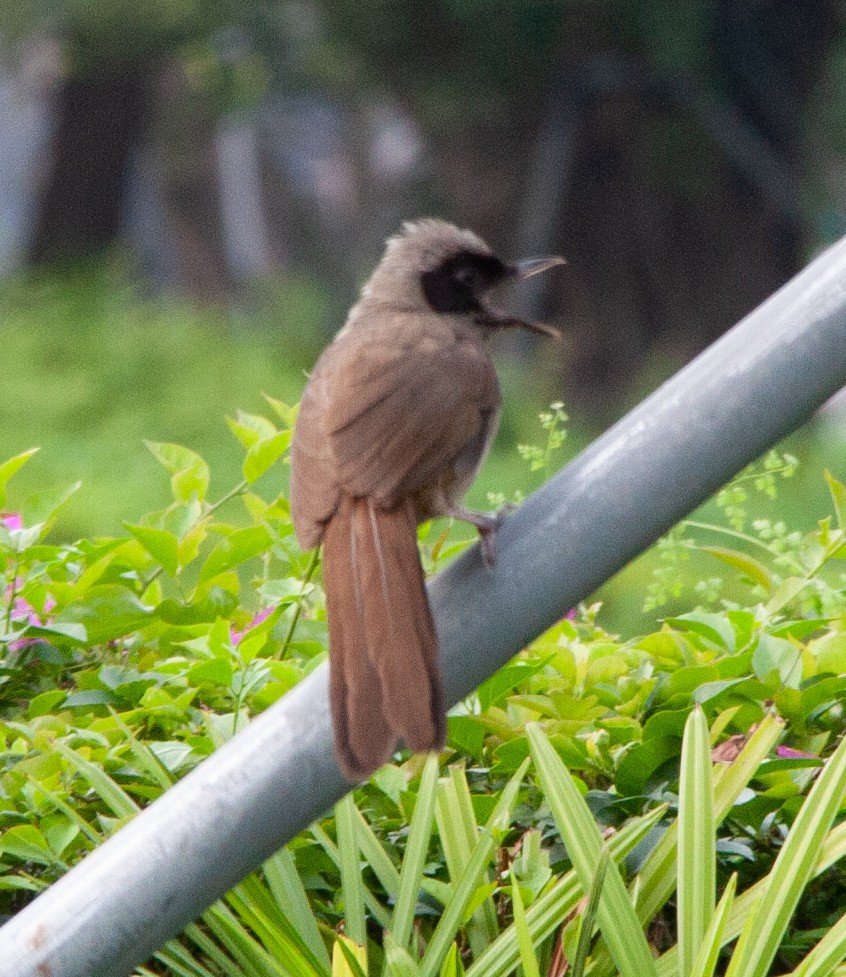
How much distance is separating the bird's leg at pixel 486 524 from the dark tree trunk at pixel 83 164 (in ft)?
40.2

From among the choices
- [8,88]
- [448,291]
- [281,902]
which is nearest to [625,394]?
[8,88]

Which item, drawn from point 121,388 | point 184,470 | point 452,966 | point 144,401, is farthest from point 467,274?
point 121,388

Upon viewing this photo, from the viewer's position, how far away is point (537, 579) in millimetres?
1564

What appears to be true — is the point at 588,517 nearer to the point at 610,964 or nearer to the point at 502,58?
the point at 610,964

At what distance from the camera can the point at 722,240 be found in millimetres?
12805

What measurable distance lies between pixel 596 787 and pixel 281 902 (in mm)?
443

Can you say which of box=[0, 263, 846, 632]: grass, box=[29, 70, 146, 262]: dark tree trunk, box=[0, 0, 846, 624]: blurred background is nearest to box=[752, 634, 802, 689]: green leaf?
box=[0, 263, 846, 632]: grass

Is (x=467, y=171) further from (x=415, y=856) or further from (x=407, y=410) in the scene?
(x=415, y=856)

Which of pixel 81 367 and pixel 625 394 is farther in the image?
pixel 625 394

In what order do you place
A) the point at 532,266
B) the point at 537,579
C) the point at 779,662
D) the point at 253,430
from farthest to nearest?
the point at 532,266 → the point at 253,430 → the point at 779,662 → the point at 537,579

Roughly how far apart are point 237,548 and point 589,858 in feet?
2.75

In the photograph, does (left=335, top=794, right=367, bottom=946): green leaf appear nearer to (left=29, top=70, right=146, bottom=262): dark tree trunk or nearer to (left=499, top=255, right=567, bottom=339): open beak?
(left=499, top=255, right=567, bottom=339): open beak

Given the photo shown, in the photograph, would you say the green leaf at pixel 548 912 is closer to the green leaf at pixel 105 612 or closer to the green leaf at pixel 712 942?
the green leaf at pixel 712 942

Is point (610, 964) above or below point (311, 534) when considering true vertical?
below
